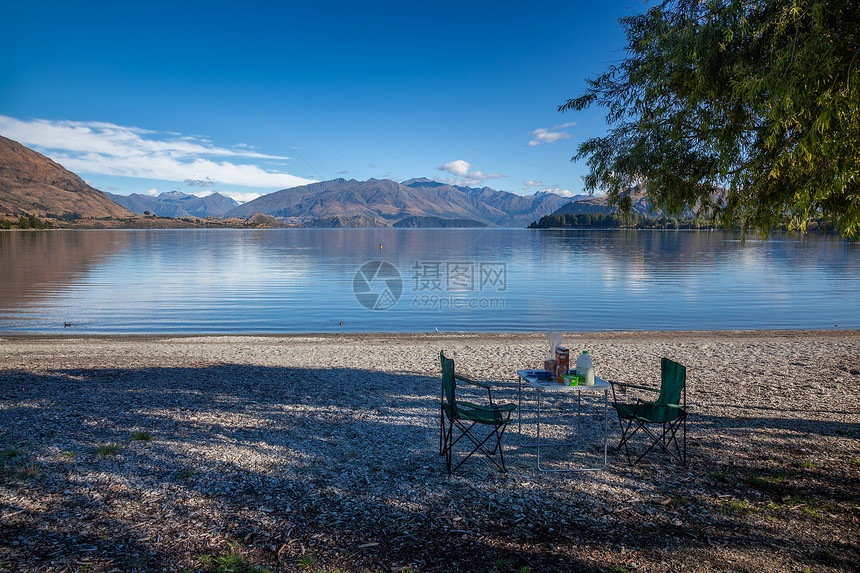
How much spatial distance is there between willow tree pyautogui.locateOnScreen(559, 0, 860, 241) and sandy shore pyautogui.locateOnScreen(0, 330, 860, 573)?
326 centimetres

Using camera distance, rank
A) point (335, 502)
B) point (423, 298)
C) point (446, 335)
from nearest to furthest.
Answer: point (335, 502)
point (446, 335)
point (423, 298)

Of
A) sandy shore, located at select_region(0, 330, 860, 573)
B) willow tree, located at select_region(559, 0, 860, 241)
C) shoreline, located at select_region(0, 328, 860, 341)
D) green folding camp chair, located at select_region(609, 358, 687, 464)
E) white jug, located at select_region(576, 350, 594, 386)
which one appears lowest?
shoreline, located at select_region(0, 328, 860, 341)

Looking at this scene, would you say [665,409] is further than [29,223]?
No

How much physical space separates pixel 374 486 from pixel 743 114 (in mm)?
6618

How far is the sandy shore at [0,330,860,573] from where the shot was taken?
410 centimetres

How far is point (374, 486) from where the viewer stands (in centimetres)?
545

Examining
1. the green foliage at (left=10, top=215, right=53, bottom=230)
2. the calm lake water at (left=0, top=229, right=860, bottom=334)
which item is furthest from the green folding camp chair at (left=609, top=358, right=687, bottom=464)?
the green foliage at (left=10, top=215, right=53, bottom=230)

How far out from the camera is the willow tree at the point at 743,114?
5.04 metres

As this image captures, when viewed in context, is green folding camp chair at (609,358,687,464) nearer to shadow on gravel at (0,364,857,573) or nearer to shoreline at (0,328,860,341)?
shadow on gravel at (0,364,857,573)

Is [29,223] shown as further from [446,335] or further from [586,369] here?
[586,369]

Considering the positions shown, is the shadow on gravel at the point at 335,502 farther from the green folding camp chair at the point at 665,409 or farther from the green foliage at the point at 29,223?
the green foliage at the point at 29,223

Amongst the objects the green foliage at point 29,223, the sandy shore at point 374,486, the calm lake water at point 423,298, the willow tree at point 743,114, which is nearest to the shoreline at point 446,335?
the calm lake water at point 423,298

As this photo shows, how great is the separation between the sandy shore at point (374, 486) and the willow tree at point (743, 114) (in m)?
3.26

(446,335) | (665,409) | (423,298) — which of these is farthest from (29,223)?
(665,409)
